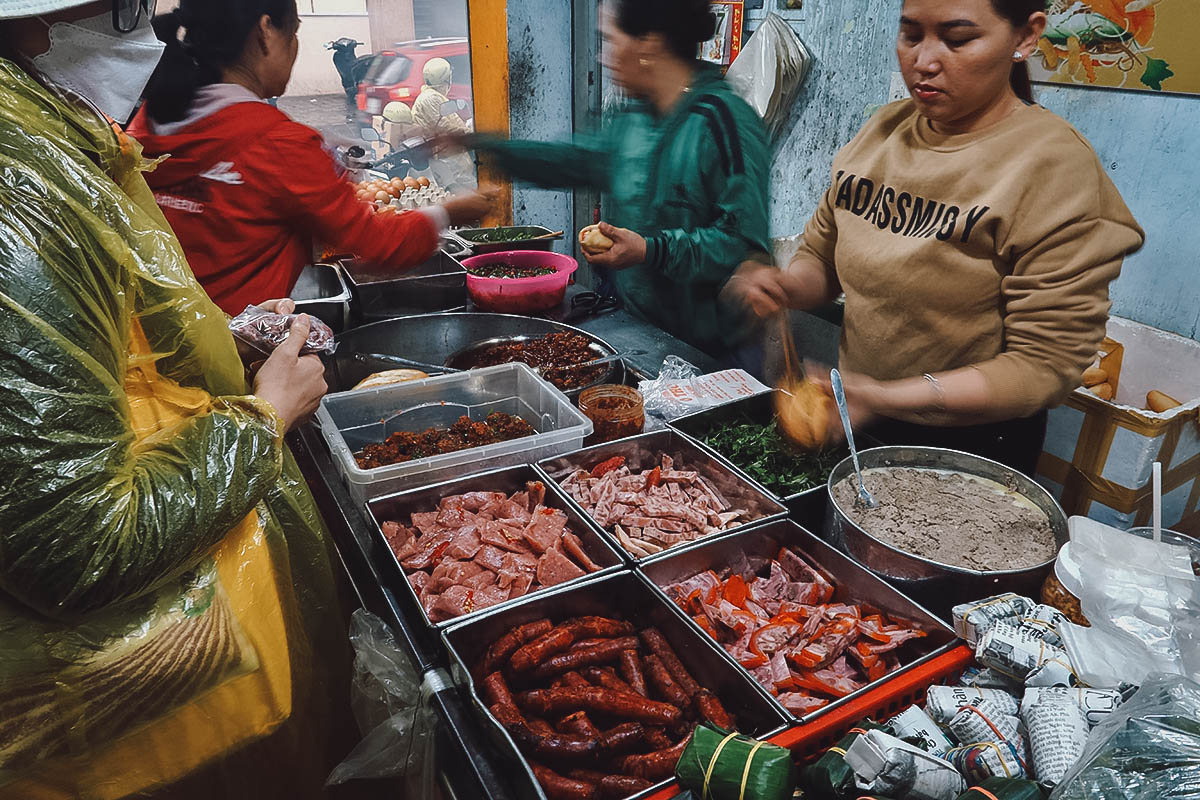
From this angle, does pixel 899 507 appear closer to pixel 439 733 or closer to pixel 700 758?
pixel 700 758

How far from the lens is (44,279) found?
1.03 metres

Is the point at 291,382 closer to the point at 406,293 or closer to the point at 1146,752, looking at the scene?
the point at 1146,752

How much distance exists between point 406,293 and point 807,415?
2110 millimetres

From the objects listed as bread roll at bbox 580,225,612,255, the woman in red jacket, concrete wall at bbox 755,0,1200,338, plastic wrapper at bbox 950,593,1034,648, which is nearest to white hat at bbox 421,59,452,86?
the woman in red jacket

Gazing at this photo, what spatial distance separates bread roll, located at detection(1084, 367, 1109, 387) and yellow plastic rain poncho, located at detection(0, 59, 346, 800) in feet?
9.47

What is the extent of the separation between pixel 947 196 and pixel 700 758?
161cm

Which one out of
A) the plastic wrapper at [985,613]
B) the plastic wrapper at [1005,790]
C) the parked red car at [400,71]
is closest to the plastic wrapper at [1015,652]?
the plastic wrapper at [985,613]

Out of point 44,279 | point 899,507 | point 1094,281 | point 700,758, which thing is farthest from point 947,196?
point 44,279

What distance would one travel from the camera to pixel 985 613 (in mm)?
1374

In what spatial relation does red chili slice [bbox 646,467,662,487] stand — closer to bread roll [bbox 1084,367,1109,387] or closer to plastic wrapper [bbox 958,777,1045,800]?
plastic wrapper [bbox 958,777,1045,800]

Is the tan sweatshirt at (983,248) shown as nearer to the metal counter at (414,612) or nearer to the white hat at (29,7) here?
the metal counter at (414,612)

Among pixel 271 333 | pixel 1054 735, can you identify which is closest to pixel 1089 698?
pixel 1054 735

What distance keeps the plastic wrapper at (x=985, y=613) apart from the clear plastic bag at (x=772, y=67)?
347cm

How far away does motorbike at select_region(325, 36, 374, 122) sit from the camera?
4.88 metres
